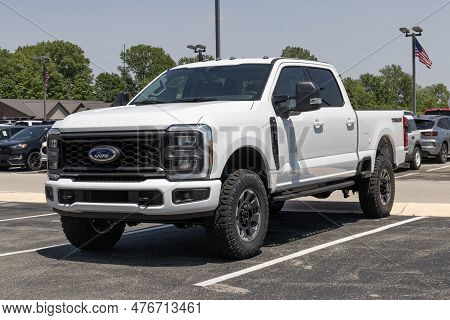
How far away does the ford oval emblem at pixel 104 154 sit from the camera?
6.51 metres

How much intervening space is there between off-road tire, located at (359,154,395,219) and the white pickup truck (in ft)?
2.96

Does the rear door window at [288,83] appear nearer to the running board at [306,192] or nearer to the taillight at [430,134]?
the running board at [306,192]

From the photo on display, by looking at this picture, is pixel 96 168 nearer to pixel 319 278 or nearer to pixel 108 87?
pixel 319 278

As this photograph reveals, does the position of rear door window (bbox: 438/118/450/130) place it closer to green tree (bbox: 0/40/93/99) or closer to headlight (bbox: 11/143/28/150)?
headlight (bbox: 11/143/28/150)

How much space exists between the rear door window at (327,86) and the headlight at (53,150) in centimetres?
345

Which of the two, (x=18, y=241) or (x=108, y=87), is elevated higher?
(x=108, y=87)

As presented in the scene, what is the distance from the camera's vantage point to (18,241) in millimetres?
8477

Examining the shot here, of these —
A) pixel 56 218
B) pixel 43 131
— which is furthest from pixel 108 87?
pixel 56 218

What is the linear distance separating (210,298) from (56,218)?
19.5ft

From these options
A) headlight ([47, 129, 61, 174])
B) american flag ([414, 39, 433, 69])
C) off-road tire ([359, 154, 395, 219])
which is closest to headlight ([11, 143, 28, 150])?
off-road tire ([359, 154, 395, 219])

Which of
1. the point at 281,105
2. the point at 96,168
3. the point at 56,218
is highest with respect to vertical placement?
the point at 281,105

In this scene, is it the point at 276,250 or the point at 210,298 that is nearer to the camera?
the point at 210,298

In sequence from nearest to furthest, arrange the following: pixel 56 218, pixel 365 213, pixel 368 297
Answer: pixel 368 297 < pixel 365 213 < pixel 56 218

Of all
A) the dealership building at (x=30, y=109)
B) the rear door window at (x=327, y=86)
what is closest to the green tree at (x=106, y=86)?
the dealership building at (x=30, y=109)
